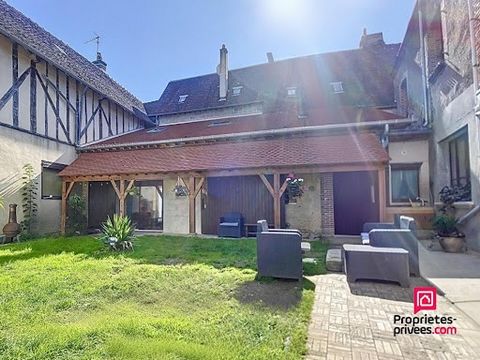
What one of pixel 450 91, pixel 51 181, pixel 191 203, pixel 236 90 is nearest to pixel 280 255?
pixel 191 203

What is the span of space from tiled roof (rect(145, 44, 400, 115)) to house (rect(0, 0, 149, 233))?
4946 mm

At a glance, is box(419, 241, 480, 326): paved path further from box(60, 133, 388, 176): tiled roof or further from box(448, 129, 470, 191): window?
box(60, 133, 388, 176): tiled roof

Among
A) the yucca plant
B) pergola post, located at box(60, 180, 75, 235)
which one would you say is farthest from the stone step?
pergola post, located at box(60, 180, 75, 235)

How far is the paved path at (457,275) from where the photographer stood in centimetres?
339

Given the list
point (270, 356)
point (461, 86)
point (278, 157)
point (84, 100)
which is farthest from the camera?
point (84, 100)

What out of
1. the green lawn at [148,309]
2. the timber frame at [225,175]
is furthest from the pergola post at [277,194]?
the green lawn at [148,309]

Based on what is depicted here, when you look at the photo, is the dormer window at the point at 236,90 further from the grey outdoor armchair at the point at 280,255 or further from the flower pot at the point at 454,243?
the grey outdoor armchair at the point at 280,255

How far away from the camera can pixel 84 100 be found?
484 inches

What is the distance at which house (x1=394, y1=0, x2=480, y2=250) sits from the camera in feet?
20.3

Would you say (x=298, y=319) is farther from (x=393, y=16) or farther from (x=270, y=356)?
(x=393, y=16)

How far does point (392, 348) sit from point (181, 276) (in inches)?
125

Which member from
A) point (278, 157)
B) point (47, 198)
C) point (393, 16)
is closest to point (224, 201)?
point (278, 157)

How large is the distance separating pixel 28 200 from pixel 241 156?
7.45 meters

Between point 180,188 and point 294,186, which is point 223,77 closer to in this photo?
point 180,188
